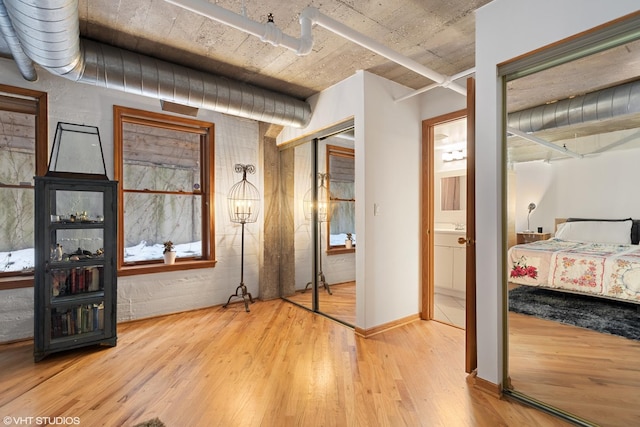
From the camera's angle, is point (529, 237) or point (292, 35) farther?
point (292, 35)

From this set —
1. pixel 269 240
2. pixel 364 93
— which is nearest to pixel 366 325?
pixel 269 240

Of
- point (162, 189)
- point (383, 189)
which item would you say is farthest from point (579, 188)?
point (162, 189)

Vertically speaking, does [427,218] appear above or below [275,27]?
below

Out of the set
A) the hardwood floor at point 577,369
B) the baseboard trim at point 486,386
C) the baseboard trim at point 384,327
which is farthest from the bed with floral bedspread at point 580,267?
the baseboard trim at point 384,327

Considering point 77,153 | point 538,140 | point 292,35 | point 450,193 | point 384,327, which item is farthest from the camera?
point 450,193

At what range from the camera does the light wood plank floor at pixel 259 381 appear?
184 cm

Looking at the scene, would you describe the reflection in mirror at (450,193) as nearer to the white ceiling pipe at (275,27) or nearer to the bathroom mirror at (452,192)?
the bathroom mirror at (452,192)

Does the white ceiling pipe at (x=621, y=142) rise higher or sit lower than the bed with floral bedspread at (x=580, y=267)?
higher

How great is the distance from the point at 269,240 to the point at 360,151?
196cm

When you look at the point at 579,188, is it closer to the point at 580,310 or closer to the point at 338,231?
the point at 580,310

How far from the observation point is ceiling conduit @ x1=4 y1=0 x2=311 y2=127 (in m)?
1.67

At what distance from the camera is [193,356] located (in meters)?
2.61

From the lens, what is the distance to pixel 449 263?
431cm

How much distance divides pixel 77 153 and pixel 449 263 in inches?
177
